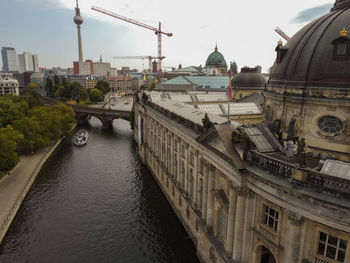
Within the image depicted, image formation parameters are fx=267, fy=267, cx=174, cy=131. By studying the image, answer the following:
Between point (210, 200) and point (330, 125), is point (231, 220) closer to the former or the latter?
point (210, 200)

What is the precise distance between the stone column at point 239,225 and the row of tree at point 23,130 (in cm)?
5285

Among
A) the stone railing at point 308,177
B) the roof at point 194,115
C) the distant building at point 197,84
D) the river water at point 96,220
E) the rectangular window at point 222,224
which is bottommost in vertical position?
the river water at point 96,220

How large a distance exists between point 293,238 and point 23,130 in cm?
7635

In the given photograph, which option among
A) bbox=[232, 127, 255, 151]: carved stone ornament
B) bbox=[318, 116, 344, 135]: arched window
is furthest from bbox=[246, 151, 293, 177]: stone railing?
bbox=[318, 116, 344, 135]: arched window

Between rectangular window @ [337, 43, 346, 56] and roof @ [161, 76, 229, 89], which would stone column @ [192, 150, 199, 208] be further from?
roof @ [161, 76, 229, 89]

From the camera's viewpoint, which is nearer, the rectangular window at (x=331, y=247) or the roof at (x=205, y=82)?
the rectangular window at (x=331, y=247)

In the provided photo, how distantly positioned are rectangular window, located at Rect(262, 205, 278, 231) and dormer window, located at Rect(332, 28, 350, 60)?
57.5 feet

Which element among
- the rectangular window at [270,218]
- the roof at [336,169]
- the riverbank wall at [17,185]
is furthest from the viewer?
the riverbank wall at [17,185]

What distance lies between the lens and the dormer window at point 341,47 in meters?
27.1

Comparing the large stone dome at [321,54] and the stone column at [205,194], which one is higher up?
the large stone dome at [321,54]

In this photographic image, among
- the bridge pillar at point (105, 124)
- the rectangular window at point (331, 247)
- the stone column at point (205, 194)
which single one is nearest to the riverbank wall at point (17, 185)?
the stone column at point (205, 194)

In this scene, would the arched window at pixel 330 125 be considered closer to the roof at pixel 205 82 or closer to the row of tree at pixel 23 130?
the row of tree at pixel 23 130

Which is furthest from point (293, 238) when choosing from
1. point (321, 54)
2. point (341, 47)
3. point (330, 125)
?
A: point (321, 54)

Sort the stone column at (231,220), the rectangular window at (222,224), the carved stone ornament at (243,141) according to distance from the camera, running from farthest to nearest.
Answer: the rectangular window at (222,224) < the stone column at (231,220) < the carved stone ornament at (243,141)
